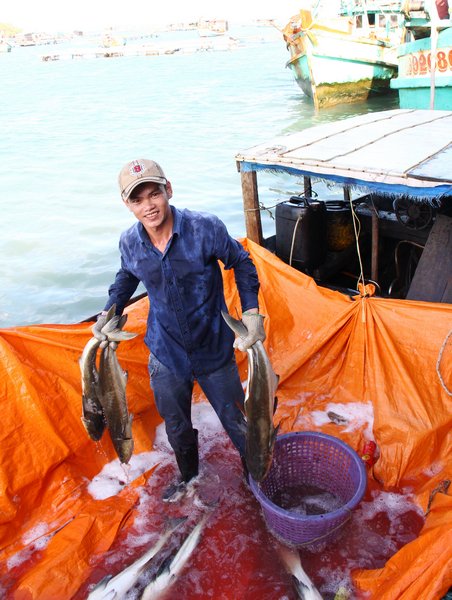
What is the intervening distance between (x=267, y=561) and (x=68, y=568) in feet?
4.65

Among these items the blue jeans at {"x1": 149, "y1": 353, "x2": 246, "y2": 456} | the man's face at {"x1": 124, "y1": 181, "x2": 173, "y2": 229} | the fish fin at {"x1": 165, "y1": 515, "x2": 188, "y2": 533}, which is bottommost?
the fish fin at {"x1": 165, "y1": 515, "x2": 188, "y2": 533}

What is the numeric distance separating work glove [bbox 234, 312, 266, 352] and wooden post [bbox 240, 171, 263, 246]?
10.9ft

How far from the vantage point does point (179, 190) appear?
1680 cm

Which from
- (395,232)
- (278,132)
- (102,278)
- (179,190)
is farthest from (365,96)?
(395,232)

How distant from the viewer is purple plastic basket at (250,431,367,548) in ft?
10.7

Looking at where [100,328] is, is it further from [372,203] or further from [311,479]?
[372,203]

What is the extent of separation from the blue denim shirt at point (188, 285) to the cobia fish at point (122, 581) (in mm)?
1383

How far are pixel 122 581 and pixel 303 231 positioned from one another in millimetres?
4336

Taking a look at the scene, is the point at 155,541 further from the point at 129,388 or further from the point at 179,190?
the point at 179,190

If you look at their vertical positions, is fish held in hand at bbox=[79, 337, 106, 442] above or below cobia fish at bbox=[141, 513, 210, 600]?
above

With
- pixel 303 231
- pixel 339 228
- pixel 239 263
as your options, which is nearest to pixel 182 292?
pixel 239 263

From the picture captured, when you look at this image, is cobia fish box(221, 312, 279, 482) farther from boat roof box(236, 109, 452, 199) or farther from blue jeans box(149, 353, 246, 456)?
boat roof box(236, 109, 452, 199)

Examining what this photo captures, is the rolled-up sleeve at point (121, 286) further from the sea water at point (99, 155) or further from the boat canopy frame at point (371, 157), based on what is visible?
the sea water at point (99, 155)

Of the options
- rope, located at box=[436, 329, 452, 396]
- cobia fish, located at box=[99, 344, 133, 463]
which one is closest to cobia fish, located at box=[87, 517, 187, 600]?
cobia fish, located at box=[99, 344, 133, 463]
